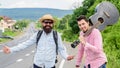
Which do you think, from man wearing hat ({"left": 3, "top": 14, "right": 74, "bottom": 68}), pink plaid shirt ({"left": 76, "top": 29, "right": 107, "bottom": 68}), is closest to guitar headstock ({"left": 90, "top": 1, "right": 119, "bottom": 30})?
pink plaid shirt ({"left": 76, "top": 29, "right": 107, "bottom": 68})

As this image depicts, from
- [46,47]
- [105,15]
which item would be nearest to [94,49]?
[46,47]

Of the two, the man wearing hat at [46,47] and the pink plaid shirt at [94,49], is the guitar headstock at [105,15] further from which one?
the man wearing hat at [46,47]

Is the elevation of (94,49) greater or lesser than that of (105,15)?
lesser

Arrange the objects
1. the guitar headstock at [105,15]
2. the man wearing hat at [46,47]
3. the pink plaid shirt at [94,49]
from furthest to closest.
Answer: the guitar headstock at [105,15]
the man wearing hat at [46,47]
the pink plaid shirt at [94,49]

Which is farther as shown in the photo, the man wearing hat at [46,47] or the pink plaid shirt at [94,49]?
the man wearing hat at [46,47]

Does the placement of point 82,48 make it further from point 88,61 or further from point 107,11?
point 107,11

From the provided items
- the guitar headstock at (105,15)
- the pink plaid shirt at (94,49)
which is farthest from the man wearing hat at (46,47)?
the guitar headstock at (105,15)

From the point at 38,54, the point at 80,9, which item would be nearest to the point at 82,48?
the point at 38,54

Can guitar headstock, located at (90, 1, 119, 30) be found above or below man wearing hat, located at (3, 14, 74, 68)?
above

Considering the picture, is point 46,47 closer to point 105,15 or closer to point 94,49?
point 94,49

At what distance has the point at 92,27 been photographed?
723cm

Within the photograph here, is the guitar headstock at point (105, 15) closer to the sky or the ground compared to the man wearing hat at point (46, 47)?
closer to the sky

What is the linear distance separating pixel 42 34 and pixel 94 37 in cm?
89

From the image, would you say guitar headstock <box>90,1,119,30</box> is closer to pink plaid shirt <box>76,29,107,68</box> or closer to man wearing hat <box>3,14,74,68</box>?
pink plaid shirt <box>76,29,107,68</box>
